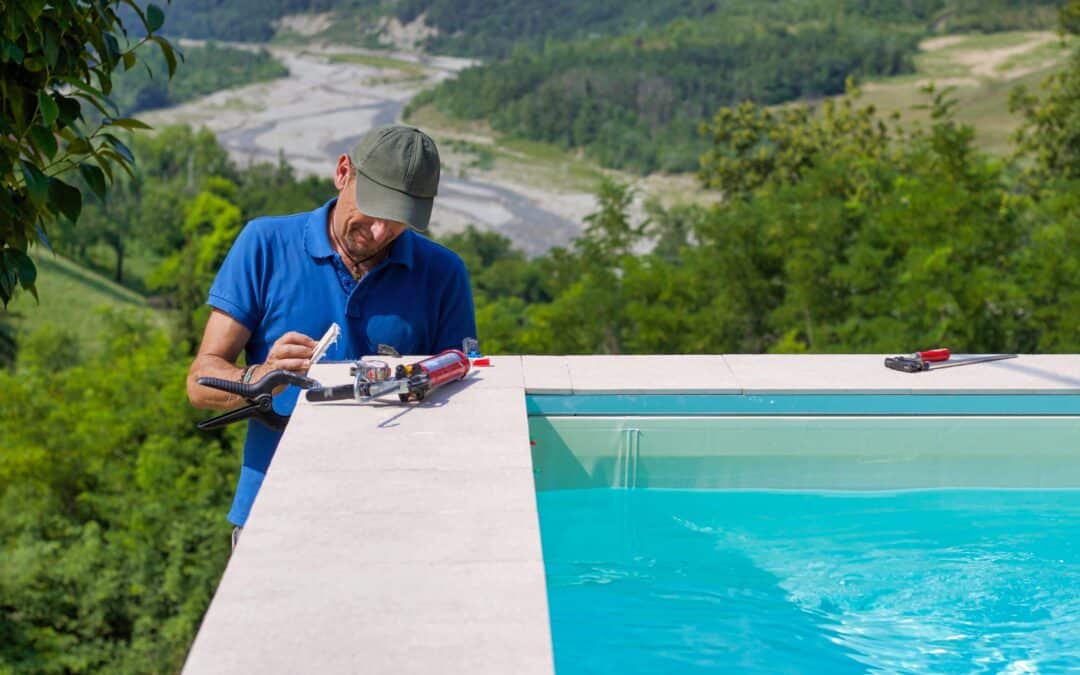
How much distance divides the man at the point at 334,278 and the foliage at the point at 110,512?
17.3 meters

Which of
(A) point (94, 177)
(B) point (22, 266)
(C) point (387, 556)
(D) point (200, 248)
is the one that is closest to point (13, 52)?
(A) point (94, 177)

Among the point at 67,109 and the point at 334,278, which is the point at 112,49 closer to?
the point at 67,109

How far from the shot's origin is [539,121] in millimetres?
91625

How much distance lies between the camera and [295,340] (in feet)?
9.90

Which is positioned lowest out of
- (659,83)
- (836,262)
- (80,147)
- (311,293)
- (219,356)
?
(836,262)

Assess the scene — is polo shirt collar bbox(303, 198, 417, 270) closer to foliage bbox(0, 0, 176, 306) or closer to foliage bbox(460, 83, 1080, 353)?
foliage bbox(0, 0, 176, 306)

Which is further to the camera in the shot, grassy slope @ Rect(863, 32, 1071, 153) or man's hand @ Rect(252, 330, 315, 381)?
grassy slope @ Rect(863, 32, 1071, 153)

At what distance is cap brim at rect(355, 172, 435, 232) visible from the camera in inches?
117

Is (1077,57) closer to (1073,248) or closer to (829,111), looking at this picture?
(829,111)

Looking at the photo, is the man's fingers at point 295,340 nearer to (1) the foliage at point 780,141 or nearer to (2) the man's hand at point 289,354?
(2) the man's hand at point 289,354

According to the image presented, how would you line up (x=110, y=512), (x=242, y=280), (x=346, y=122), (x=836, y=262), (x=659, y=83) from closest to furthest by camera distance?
(x=242, y=280) < (x=836, y=262) < (x=110, y=512) < (x=659, y=83) < (x=346, y=122)

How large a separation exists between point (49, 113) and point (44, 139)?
4.4 inches

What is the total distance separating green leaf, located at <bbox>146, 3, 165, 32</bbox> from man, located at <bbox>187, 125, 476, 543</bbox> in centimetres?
53

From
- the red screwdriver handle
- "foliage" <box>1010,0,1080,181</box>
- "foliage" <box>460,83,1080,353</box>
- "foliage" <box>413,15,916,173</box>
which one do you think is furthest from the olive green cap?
"foliage" <box>413,15,916,173</box>
